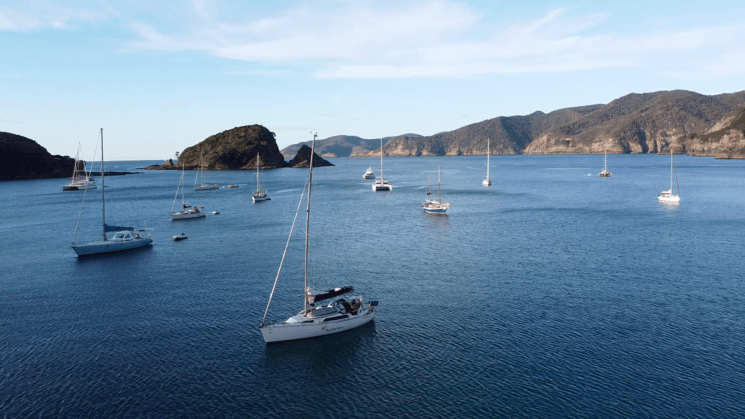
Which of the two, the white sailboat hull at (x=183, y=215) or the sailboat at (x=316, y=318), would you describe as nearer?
the sailboat at (x=316, y=318)

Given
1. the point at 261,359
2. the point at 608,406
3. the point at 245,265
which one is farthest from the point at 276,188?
the point at 608,406

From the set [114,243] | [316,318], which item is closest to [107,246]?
[114,243]

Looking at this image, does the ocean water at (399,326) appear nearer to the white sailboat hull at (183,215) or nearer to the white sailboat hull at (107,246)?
the white sailboat hull at (107,246)

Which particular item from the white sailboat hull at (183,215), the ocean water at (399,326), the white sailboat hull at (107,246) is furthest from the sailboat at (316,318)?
the white sailboat hull at (183,215)

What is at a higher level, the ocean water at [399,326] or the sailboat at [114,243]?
the sailboat at [114,243]

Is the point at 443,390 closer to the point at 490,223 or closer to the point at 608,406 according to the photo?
the point at 608,406

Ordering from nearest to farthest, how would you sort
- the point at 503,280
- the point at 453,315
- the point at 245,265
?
the point at 453,315, the point at 503,280, the point at 245,265

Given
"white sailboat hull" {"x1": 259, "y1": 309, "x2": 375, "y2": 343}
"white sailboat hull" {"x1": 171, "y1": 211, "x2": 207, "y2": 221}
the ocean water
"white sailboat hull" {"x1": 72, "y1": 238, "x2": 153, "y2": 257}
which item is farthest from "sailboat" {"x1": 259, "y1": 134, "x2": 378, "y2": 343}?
"white sailboat hull" {"x1": 171, "y1": 211, "x2": 207, "y2": 221}
